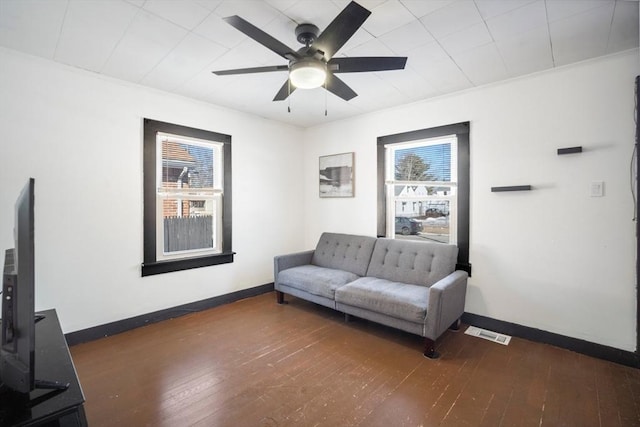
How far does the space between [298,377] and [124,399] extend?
119 cm

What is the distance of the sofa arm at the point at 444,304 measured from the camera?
98.3 inches

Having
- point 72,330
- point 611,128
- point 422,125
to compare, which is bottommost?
point 72,330

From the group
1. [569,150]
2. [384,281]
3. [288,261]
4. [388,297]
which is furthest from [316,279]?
[569,150]

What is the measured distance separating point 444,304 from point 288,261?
2068mm

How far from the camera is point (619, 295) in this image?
8.05ft

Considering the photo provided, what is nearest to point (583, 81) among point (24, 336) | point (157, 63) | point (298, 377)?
point (298, 377)

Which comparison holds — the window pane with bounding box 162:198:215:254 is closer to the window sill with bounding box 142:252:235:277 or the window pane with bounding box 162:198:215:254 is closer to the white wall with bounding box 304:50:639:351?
the window sill with bounding box 142:252:235:277

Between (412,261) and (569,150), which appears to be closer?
(569,150)

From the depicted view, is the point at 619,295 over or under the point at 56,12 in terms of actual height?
under

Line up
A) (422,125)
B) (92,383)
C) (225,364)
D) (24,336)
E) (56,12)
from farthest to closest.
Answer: (422,125) → (225,364) → (92,383) → (56,12) → (24,336)

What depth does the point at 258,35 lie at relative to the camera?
1.74m

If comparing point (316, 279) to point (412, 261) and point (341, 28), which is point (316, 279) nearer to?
point (412, 261)

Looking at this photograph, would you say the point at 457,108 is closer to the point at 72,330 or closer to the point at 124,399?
the point at 124,399

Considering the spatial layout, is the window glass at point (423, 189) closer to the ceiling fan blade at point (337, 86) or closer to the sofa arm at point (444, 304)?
the sofa arm at point (444, 304)
